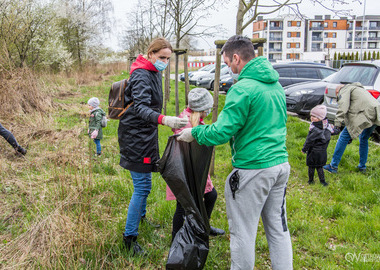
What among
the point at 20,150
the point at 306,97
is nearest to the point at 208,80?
the point at 306,97

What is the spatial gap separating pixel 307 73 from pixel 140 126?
11.2 metres

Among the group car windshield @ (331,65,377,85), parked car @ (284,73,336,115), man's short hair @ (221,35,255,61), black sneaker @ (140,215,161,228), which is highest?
man's short hair @ (221,35,255,61)

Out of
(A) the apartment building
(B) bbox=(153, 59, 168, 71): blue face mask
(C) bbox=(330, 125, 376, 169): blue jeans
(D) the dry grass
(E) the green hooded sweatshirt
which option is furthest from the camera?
(A) the apartment building

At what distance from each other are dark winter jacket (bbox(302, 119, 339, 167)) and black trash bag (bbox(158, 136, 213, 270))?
2690mm

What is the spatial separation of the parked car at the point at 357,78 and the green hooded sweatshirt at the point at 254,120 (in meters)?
5.14

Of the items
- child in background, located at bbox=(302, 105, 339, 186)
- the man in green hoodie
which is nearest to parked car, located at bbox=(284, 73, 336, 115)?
child in background, located at bbox=(302, 105, 339, 186)

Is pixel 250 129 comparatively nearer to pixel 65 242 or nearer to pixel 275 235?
pixel 275 235

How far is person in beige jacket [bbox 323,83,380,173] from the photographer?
516 centimetres

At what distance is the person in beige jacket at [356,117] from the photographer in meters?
5.16

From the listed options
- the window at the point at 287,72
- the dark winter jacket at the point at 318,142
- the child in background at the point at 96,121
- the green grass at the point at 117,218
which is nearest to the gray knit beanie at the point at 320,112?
the dark winter jacket at the point at 318,142

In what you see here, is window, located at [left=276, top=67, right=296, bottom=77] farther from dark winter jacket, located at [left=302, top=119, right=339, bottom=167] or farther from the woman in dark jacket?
the woman in dark jacket

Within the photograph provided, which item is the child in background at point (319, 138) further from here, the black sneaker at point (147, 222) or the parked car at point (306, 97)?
the parked car at point (306, 97)

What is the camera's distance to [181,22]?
880cm

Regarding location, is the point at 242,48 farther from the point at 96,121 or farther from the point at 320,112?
the point at 96,121
